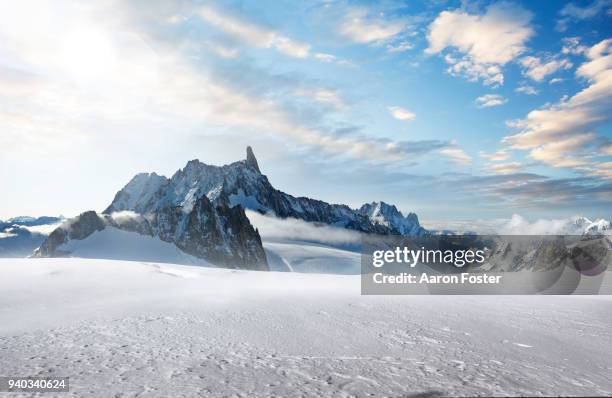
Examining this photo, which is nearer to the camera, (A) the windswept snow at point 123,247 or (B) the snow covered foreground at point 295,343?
(B) the snow covered foreground at point 295,343


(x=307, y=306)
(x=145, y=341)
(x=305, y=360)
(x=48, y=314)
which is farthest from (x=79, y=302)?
(x=305, y=360)

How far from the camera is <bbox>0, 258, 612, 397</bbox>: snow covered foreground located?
16.8 feet

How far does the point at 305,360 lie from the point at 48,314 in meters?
6.68

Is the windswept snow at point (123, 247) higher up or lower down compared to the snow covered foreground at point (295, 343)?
lower down

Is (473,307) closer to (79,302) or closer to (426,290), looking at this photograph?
(426,290)

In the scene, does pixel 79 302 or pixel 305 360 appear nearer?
pixel 305 360

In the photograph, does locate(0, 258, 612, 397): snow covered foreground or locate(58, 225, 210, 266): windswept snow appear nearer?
locate(0, 258, 612, 397): snow covered foreground

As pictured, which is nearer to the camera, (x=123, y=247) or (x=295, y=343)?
(x=295, y=343)

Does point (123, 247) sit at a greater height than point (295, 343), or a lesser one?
lesser

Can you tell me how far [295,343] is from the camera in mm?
7012

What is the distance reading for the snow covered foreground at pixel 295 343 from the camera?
512 cm

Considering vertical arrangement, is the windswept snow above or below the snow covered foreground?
below

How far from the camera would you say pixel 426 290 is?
1480cm

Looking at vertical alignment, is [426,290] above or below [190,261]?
above
